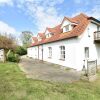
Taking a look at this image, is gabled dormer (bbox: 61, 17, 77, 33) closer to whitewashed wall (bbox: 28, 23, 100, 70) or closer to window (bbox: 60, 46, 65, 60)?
whitewashed wall (bbox: 28, 23, 100, 70)

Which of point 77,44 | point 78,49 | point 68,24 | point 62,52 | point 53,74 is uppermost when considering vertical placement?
point 68,24

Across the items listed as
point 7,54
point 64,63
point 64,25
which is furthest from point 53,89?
point 7,54

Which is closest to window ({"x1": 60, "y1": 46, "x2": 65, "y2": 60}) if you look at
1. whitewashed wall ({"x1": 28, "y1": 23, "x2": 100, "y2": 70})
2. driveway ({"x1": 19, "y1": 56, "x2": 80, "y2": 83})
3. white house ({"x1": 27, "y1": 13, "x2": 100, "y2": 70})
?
white house ({"x1": 27, "y1": 13, "x2": 100, "y2": 70})

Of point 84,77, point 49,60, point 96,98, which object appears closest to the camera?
point 96,98

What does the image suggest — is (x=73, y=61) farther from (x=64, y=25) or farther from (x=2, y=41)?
(x=2, y=41)

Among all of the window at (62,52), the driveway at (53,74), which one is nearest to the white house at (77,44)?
the window at (62,52)

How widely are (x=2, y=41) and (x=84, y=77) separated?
1743cm

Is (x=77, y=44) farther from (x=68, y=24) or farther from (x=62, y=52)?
(x=68, y=24)

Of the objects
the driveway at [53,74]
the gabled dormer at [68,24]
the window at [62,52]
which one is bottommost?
the driveway at [53,74]

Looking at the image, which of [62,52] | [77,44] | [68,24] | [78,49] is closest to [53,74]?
[78,49]

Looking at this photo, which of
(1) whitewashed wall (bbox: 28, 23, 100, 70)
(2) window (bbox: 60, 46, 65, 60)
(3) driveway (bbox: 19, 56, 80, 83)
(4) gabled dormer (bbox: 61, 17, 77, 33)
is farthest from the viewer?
(2) window (bbox: 60, 46, 65, 60)

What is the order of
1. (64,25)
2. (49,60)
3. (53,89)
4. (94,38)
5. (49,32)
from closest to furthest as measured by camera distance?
(53,89)
(94,38)
(64,25)
(49,60)
(49,32)

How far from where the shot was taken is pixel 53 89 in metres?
7.72

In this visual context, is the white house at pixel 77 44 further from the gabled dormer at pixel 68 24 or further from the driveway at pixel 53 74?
the driveway at pixel 53 74
